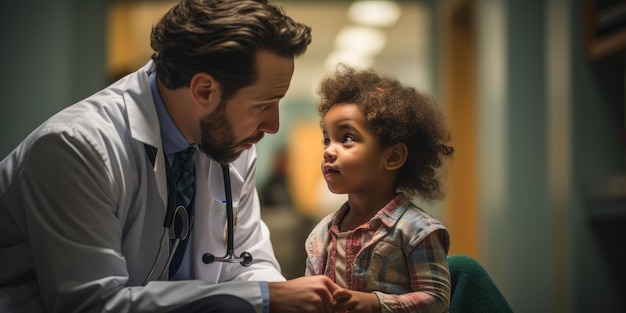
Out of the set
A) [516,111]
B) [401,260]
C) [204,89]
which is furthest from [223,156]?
[516,111]

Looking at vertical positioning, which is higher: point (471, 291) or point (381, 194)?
point (381, 194)

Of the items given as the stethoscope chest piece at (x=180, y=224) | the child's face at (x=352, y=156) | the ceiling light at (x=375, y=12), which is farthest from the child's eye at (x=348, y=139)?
the ceiling light at (x=375, y=12)

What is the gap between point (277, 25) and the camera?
1.62m

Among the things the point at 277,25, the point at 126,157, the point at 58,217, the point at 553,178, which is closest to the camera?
the point at 58,217

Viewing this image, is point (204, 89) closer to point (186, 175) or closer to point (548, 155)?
point (186, 175)

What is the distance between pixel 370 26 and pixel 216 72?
6.69 metres

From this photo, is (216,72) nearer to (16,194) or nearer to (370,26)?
(16,194)

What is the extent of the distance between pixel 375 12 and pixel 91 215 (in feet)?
19.1

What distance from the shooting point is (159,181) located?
153 centimetres

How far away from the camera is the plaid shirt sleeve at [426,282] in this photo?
140 centimetres

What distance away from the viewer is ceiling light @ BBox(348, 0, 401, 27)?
664cm

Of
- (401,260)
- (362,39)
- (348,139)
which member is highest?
(362,39)

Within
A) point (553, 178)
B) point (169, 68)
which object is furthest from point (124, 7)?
point (169, 68)

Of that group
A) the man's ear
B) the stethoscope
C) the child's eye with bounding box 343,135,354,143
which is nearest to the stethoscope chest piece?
the stethoscope
